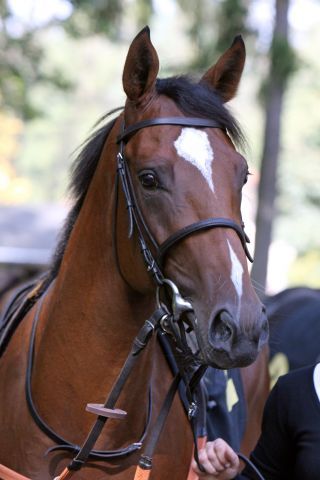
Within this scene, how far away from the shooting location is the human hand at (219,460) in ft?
Answer: 8.60

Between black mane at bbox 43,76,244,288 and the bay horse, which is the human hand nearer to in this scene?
the bay horse

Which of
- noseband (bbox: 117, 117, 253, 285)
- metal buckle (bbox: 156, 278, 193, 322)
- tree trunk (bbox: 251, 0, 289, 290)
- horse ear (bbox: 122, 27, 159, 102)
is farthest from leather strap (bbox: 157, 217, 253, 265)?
tree trunk (bbox: 251, 0, 289, 290)

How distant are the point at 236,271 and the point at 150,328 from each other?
17.5 inches

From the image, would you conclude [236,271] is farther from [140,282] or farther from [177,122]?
[177,122]

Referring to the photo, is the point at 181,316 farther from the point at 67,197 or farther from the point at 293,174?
the point at 293,174

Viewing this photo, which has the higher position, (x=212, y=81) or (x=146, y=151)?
(x=212, y=81)

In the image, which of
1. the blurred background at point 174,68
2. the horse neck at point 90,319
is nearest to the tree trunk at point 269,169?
the blurred background at point 174,68

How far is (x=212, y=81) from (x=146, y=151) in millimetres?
552

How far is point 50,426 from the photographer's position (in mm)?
2969

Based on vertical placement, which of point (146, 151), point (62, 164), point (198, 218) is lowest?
point (62, 164)

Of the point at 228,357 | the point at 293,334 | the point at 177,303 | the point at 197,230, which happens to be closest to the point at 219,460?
the point at 228,357

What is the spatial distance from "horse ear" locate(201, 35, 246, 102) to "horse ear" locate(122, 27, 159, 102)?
0.94 ft

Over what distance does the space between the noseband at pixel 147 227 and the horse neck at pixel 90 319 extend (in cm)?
18

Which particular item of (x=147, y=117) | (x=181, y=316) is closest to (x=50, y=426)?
(x=181, y=316)
